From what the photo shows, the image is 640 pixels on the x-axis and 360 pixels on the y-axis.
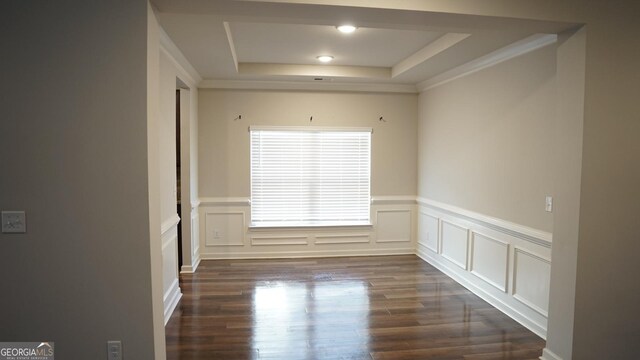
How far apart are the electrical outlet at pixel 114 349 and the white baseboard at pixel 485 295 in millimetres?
3116

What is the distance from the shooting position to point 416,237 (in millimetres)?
5621

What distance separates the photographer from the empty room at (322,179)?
6.31 feet

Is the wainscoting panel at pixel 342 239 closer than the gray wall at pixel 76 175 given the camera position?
No

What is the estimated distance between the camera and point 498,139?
3.70 meters

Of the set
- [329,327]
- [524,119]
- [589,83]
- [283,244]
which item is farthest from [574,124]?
[283,244]

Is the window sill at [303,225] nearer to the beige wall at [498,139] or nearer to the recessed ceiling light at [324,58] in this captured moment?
the beige wall at [498,139]

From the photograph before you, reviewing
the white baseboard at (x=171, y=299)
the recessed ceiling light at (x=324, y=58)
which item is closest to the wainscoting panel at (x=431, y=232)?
the recessed ceiling light at (x=324, y=58)

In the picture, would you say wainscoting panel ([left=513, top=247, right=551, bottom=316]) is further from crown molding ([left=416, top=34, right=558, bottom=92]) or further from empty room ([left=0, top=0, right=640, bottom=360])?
crown molding ([left=416, top=34, right=558, bottom=92])

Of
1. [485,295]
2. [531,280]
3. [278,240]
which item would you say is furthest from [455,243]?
[278,240]

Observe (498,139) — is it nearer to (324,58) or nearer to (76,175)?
(324,58)

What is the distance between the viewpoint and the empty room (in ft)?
6.31

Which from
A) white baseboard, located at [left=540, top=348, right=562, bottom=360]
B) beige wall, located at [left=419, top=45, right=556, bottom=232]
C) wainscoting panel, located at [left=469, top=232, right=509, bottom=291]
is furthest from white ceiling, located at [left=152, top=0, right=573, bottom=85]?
white baseboard, located at [left=540, top=348, right=562, bottom=360]

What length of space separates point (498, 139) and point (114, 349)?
3572 mm

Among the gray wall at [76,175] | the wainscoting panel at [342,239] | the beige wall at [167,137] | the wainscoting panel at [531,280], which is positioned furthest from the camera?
the wainscoting panel at [342,239]
